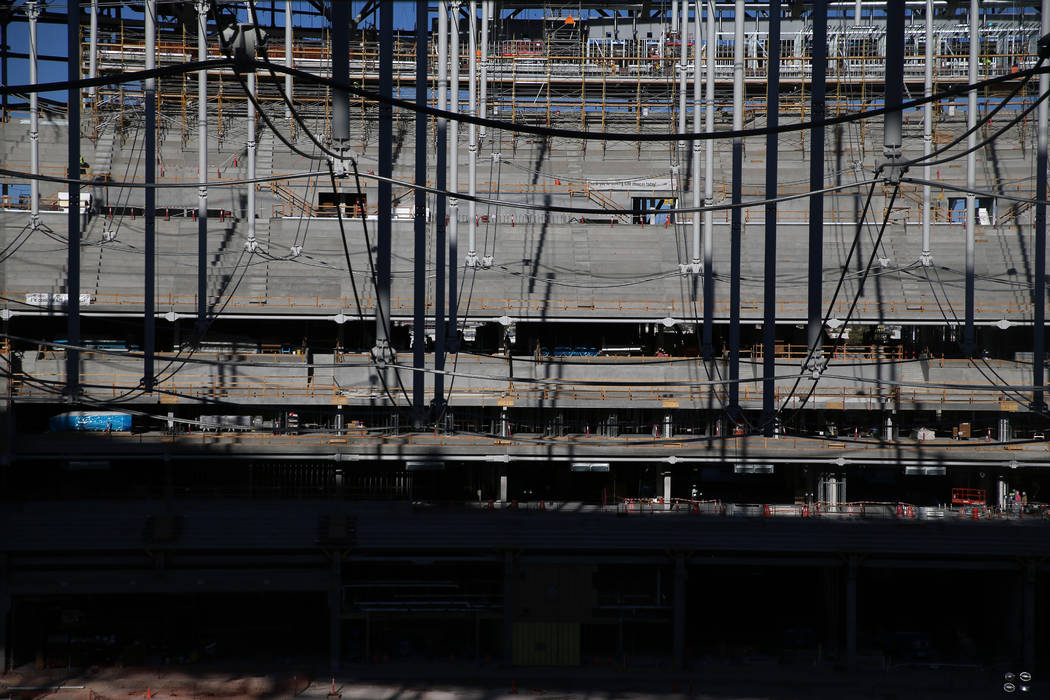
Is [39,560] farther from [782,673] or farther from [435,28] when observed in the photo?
[435,28]

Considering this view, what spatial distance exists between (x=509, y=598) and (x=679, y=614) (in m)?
3.34

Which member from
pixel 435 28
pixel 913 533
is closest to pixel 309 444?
pixel 913 533

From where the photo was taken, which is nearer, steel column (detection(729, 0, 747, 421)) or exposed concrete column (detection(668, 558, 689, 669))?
steel column (detection(729, 0, 747, 421))

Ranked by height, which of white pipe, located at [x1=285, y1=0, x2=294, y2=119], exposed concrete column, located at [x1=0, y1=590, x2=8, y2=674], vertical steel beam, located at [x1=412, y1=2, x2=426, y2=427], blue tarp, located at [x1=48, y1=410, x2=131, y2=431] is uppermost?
white pipe, located at [x1=285, y1=0, x2=294, y2=119]

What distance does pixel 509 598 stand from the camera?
1891cm

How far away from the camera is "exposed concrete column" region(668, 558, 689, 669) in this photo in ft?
61.0

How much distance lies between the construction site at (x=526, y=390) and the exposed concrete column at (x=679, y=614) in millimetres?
144

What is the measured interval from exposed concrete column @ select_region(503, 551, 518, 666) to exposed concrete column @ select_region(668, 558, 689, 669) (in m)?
3.14

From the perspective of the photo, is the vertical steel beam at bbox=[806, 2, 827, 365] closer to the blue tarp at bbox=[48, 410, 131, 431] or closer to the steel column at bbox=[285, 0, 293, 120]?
the steel column at bbox=[285, 0, 293, 120]

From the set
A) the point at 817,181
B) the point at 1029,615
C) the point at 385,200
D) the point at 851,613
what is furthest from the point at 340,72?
the point at 1029,615

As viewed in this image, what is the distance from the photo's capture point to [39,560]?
60.2 feet

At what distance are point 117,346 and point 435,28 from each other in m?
18.5

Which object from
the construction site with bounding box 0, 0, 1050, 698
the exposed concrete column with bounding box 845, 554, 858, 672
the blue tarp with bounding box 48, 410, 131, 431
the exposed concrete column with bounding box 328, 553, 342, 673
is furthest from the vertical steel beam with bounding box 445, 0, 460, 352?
the exposed concrete column with bounding box 845, 554, 858, 672

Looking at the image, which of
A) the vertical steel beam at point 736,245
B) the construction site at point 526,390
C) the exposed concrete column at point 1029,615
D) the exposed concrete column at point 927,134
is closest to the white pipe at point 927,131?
the exposed concrete column at point 927,134
